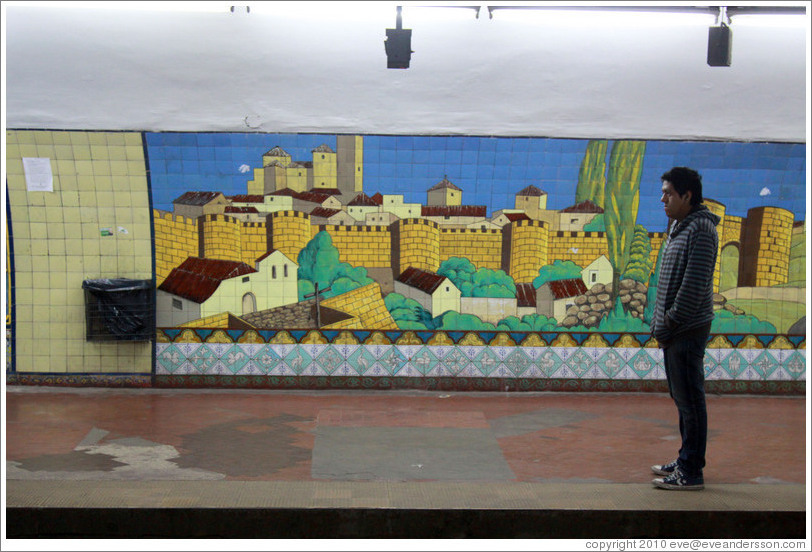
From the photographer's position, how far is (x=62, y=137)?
26.3 ft

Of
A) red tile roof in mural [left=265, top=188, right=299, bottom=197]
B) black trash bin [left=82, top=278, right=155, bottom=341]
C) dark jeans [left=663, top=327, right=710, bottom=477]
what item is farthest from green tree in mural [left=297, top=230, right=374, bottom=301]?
dark jeans [left=663, top=327, right=710, bottom=477]

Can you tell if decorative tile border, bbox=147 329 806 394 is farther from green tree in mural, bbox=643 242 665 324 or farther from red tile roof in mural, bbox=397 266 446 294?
red tile roof in mural, bbox=397 266 446 294

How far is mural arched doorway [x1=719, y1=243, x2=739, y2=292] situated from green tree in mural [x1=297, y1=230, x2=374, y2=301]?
325cm

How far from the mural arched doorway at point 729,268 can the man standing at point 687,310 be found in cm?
318

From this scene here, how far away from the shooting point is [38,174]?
8.09m

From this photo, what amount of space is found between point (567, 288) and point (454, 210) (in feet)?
4.15

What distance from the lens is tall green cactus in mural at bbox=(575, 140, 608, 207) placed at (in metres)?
8.15

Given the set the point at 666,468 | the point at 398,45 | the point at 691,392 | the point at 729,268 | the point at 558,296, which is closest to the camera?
the point at 691,392

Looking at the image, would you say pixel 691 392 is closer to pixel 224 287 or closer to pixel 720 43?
pixel 720 43

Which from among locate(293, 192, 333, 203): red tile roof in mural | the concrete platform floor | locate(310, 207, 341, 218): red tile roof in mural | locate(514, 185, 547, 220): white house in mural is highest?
locate(293, 192, 333, 203): red tile roof in mural

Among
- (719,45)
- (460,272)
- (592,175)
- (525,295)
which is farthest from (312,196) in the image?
(719,45)

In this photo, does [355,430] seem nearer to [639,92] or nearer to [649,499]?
[649,499]

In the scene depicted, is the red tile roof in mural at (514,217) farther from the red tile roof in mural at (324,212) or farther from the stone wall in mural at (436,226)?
the red tile roof in mural at (324,212)

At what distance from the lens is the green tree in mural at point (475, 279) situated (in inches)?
323
